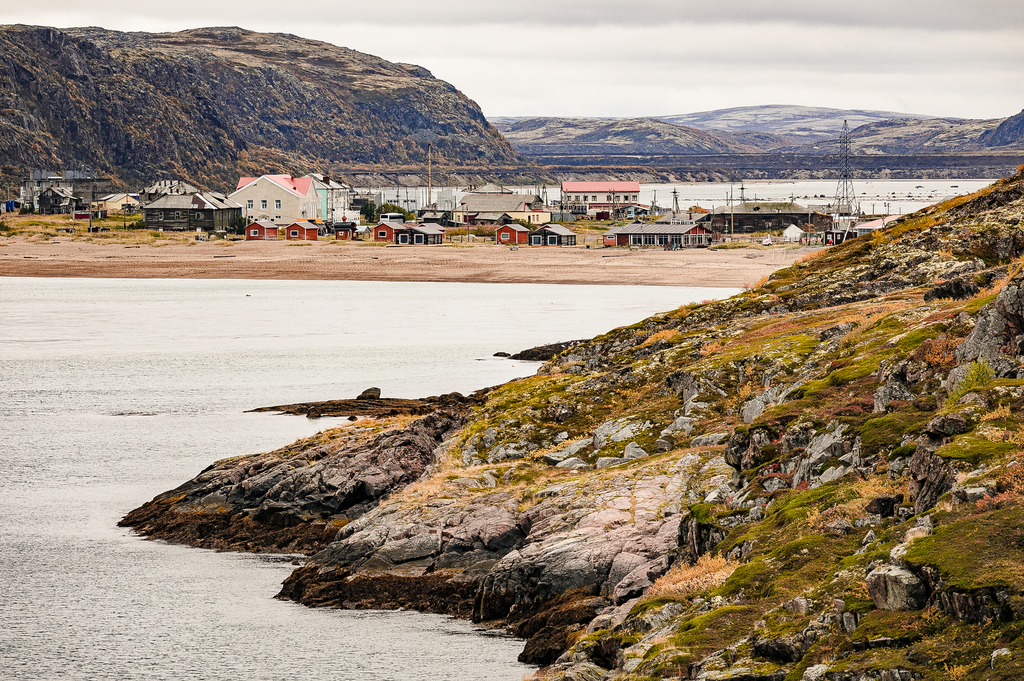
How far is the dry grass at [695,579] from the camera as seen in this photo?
20.7 metres

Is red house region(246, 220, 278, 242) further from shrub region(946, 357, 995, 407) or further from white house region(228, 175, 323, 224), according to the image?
shrub region(946, 357, 995, 407)

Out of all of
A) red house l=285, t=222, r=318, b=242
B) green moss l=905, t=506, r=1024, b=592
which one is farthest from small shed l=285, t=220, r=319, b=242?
green moss l=905, t=506, r=1024, b=592

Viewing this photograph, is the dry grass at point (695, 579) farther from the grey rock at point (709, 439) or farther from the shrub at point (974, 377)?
the grey rock at point (709, 439)

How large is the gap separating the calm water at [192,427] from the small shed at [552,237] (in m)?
42.4

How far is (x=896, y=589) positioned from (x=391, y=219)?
15301 centimetres

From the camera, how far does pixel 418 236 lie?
152 metres

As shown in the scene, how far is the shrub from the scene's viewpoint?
21.8 meters

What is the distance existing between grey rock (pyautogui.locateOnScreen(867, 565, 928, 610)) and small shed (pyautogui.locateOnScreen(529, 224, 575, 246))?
13697 centimetres

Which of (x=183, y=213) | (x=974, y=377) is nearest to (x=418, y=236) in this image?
(x=183, y=213)

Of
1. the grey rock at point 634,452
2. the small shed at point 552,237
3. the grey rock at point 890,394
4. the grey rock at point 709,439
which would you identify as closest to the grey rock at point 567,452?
the grey rock at point 634,452

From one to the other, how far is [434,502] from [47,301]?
249 feet

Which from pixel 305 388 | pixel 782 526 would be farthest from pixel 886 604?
pixel 305 388

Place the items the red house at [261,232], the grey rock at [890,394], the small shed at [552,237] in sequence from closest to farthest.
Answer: the grey rock at [890,394] < the small shed at [552,237] < the red house at [261,232]

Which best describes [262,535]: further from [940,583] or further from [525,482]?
[940,583]
